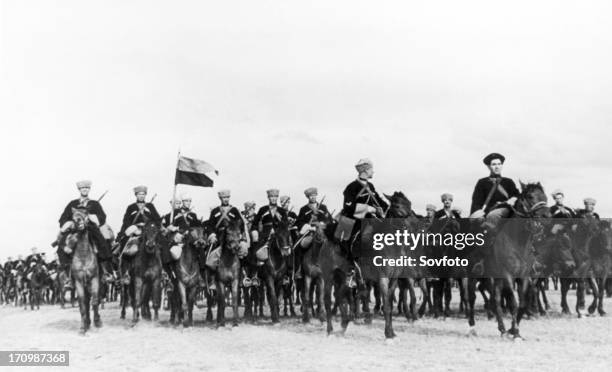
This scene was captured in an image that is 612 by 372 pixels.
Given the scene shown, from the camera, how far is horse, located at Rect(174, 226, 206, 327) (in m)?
16.7

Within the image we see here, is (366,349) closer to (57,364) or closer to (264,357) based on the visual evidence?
(264,357)

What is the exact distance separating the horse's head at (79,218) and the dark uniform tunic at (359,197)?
5.51 meters

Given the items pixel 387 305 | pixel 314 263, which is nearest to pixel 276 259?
pixel 314 263

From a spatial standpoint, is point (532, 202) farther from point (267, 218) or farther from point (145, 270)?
point (145, 270)

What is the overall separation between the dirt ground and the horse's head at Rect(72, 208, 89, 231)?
7.83 feet

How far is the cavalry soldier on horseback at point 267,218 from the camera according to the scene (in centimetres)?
1784

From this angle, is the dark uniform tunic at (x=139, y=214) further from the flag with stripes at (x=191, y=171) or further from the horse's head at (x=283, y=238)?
the horse's head at (x=283, y=238)

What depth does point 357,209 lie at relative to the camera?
13.4 meters

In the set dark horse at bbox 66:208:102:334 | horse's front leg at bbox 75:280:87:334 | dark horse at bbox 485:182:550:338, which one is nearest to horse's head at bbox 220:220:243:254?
dark horse at bbox 66:208:102:334

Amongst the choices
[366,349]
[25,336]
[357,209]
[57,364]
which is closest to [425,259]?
[357,209]

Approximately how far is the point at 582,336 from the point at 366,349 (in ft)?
15.3

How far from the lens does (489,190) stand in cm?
1342

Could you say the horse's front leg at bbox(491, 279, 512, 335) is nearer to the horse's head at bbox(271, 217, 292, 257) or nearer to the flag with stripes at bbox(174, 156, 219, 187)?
the horse's head at bbox(271, 217, 292, 257)

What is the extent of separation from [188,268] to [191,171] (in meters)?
2.84
